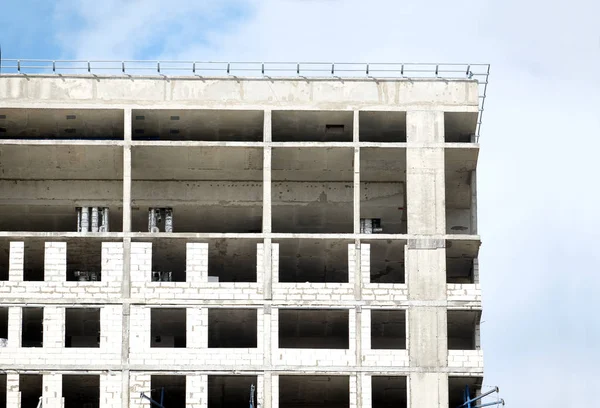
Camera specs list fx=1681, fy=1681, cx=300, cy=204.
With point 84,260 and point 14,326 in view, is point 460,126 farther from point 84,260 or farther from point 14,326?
point 14,326

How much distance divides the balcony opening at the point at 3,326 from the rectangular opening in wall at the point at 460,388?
719 inches

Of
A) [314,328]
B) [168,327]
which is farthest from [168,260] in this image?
[314,328]

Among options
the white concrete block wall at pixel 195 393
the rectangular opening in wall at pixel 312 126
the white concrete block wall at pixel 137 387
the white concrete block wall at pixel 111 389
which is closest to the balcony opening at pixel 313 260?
the rectangular opening in wall at pixel 312 126

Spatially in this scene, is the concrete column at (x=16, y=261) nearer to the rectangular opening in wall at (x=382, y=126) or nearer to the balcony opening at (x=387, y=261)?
the balcony opening at (x=387, y=261)

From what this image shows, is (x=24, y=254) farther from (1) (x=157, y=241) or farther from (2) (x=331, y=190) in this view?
(2) (x=331, y=190)

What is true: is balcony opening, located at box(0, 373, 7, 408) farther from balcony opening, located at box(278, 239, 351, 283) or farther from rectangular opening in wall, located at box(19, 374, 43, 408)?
balcony opening, located at box(278, 239, 351, 283)

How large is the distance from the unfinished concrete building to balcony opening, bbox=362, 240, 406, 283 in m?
0.13

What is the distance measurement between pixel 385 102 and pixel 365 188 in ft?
15.7

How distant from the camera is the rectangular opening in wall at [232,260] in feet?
231

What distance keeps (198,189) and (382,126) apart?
860cm

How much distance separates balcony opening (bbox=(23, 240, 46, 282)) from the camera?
70.1m

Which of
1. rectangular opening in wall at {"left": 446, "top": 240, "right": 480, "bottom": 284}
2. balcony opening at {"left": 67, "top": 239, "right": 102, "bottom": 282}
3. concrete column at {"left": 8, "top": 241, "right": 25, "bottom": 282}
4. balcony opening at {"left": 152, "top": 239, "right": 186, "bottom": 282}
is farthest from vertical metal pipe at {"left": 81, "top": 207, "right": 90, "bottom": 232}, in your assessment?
rectangular opening in wall at {"left": 446, "top": 240, "right": 480, "bottom": 284}

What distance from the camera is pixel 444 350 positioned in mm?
68312

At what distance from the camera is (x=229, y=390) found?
70.6 metres
